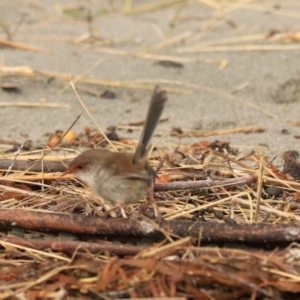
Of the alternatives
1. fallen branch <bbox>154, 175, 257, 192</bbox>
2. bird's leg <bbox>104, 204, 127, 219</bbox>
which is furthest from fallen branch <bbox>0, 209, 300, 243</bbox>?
fallen branch <bbox>154, 175, 257, 192</bbox>

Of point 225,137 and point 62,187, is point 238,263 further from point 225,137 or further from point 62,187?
point 225,137

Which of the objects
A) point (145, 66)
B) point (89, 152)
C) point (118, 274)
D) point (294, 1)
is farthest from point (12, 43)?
point (118, 274)

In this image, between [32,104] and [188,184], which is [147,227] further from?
[32,104]

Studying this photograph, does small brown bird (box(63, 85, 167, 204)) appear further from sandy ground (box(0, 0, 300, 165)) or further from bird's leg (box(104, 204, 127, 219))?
sandy ground (box(0, 0, 300, 165))

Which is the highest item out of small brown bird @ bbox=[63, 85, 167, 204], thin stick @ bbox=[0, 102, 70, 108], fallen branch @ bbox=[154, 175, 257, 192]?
thin stick @ bbox=[0, 102, 70, 108]

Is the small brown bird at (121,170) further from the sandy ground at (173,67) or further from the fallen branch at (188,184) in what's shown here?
the sandy ground at (173,67)

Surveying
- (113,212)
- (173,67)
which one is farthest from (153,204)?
(173,67)
